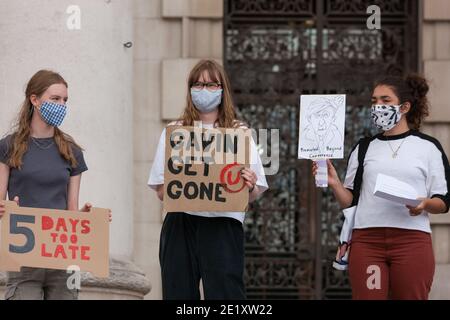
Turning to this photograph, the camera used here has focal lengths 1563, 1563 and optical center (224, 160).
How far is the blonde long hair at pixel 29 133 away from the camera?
9.70 metres

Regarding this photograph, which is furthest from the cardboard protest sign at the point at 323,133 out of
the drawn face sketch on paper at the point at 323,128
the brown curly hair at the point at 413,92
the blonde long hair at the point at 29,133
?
the blonde long hair at the point at 29,133

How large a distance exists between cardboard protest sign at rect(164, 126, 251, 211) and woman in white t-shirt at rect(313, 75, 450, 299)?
0.77 metres

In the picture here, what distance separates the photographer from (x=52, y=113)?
32.2 ft

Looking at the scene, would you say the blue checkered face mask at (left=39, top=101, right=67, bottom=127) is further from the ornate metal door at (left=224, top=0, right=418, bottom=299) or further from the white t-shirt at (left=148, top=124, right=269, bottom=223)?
the ornate metal door at (left=224, top=0, right=418, bottom=299)

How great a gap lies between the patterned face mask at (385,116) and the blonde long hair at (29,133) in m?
2.02

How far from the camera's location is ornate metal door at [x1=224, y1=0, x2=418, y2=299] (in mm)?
14641

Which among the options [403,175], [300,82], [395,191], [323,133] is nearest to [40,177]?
[323,133]

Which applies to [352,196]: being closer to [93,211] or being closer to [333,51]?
[93,211]

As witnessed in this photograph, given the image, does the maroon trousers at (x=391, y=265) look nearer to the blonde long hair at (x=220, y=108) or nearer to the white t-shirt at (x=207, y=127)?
the white t-shirt at (x=207, y=127)

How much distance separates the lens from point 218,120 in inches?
396

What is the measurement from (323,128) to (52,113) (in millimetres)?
1844

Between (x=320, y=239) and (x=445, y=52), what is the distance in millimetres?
2098
